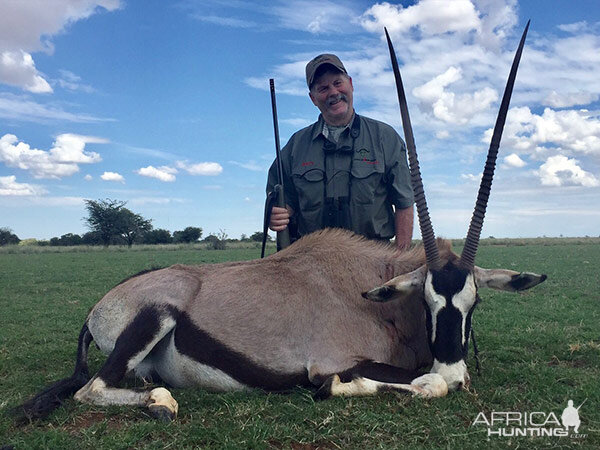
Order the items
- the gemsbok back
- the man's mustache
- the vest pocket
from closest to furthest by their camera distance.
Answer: the gemsbok back, the vest pocket, the man's mustache

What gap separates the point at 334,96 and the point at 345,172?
1.11 metres

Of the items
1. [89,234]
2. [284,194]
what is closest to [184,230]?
[89,234]

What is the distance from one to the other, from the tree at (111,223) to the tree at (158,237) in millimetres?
1410

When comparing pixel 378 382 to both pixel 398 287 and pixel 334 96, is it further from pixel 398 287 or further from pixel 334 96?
pixel 334 96

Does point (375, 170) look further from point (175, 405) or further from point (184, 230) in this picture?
point (184, 230)

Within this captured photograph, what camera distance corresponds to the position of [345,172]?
7.50 metres

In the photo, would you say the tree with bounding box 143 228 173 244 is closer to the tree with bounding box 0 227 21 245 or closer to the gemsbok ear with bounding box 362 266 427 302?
the tree with bounding box 0 227 21 245

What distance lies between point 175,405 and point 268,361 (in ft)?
3.06

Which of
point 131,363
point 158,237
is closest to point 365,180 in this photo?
point 131,363

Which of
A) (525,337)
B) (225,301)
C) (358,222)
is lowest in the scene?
(525,337)

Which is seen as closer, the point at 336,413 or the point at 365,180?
the point at 336,413

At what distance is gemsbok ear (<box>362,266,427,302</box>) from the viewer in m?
5.18

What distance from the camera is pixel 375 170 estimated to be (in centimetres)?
739

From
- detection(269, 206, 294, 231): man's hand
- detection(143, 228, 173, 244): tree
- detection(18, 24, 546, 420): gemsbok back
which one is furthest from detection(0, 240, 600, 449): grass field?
detection(143, 228, 173, 244): tree
